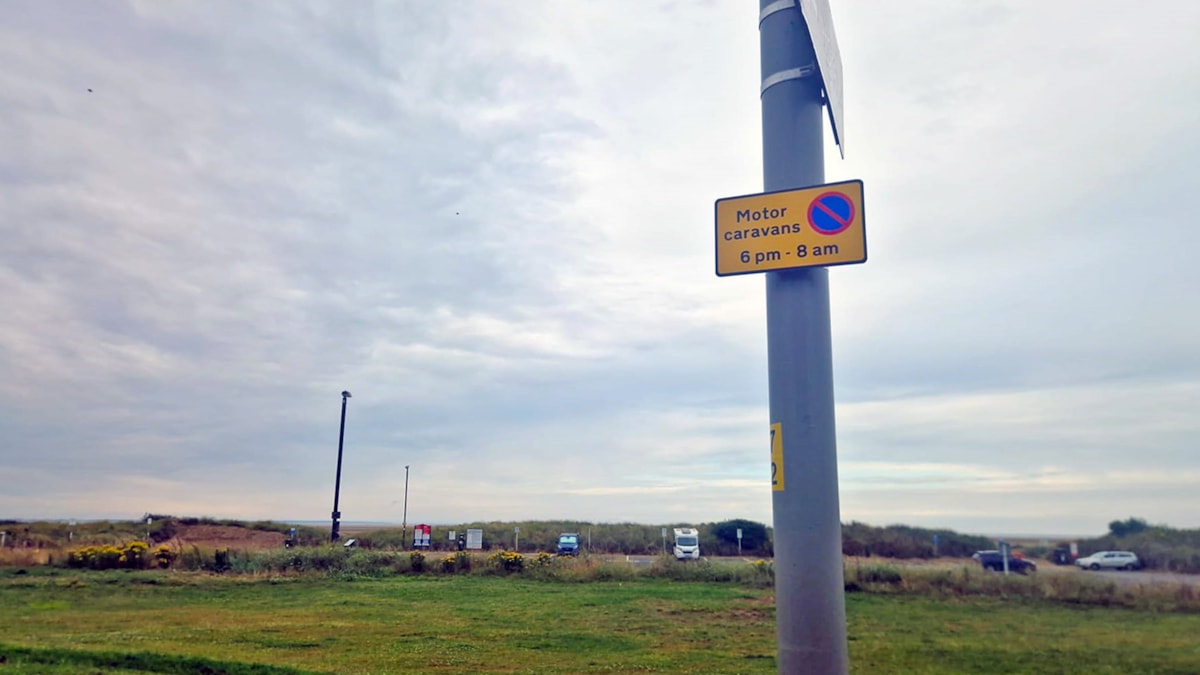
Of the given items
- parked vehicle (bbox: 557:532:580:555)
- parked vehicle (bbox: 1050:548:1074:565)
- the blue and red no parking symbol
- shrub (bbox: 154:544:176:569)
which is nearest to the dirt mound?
parked vehicle (bbox: 557:532:580:555)

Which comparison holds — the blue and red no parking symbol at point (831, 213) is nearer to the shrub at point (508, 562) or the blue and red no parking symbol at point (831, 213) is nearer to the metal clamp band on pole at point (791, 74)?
the metal clamp band on pole at point (791, 74)

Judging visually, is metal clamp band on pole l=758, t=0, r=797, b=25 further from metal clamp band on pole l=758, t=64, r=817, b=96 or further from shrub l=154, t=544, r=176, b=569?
shrub l=154, t=544, r=176, b=569

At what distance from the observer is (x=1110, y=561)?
6297 mm

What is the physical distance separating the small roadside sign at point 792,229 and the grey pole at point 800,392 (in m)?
0.10

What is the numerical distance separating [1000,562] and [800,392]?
700cm

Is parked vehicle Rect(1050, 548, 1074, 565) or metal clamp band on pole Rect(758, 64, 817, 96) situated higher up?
metal clamp band on pole Rect(758, 64, 817, 96)

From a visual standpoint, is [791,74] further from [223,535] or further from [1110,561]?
[223,535]

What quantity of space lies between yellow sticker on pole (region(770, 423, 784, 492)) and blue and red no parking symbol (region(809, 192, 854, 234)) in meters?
0.79

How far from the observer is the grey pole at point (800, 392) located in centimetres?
304

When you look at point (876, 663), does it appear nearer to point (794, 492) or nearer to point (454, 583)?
point (794, 492)

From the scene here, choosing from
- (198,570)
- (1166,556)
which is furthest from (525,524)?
(1166,556)

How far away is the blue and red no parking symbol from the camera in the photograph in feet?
10.5

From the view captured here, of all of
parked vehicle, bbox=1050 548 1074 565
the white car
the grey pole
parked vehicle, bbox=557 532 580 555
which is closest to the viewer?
the grey pole

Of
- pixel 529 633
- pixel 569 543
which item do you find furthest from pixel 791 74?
pixel 569 543
